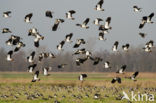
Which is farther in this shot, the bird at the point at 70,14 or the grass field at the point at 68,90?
the grass field at the point at 68,90

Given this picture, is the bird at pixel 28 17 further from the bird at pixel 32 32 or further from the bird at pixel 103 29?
the bird at pixel 103 29

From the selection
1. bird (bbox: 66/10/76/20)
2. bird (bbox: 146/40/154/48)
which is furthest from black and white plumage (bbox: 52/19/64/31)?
bird (bbox: 146/40/154/48)

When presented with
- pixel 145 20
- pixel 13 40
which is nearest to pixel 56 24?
pixel 13 40

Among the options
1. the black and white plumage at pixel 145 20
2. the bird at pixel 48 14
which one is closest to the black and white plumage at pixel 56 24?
the bird at pixel 48 14

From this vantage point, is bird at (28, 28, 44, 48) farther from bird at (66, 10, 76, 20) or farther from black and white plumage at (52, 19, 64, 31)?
bird at (66, 10, 76, 20)

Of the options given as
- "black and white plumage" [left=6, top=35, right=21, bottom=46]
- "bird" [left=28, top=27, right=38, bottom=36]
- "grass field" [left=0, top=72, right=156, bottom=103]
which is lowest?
"grass field" [left=0, top=72, right=156, bottom=103]

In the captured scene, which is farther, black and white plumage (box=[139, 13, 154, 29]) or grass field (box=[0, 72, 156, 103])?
grass field (box=[0, 72, 156, 103])

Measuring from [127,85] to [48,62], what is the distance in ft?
325

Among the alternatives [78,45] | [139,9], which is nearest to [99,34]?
[78,45]

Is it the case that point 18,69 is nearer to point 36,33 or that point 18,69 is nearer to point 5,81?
point 5,81

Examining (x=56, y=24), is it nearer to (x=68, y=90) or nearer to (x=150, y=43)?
(x=150, y=43)

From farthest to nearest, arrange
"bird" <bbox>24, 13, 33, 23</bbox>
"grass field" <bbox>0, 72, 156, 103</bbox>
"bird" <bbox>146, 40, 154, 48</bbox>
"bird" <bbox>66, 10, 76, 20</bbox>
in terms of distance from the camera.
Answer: "grass field" <bbox>0, 72, 156, 103</bbox>
"bird" <bbox>146, 40, 154, 48</bbox>
"bird" <bbox>66, 10, 76, 20</bbox>
"bird" <bbox>24, 13, 33, 23</bbox>

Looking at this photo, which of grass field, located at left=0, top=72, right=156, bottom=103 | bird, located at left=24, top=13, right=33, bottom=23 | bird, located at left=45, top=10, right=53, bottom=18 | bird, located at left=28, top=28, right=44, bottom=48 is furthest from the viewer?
grass field, located at left=0, top=72, right=156, bottom=103

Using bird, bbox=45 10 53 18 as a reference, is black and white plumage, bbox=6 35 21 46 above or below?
Result: below
